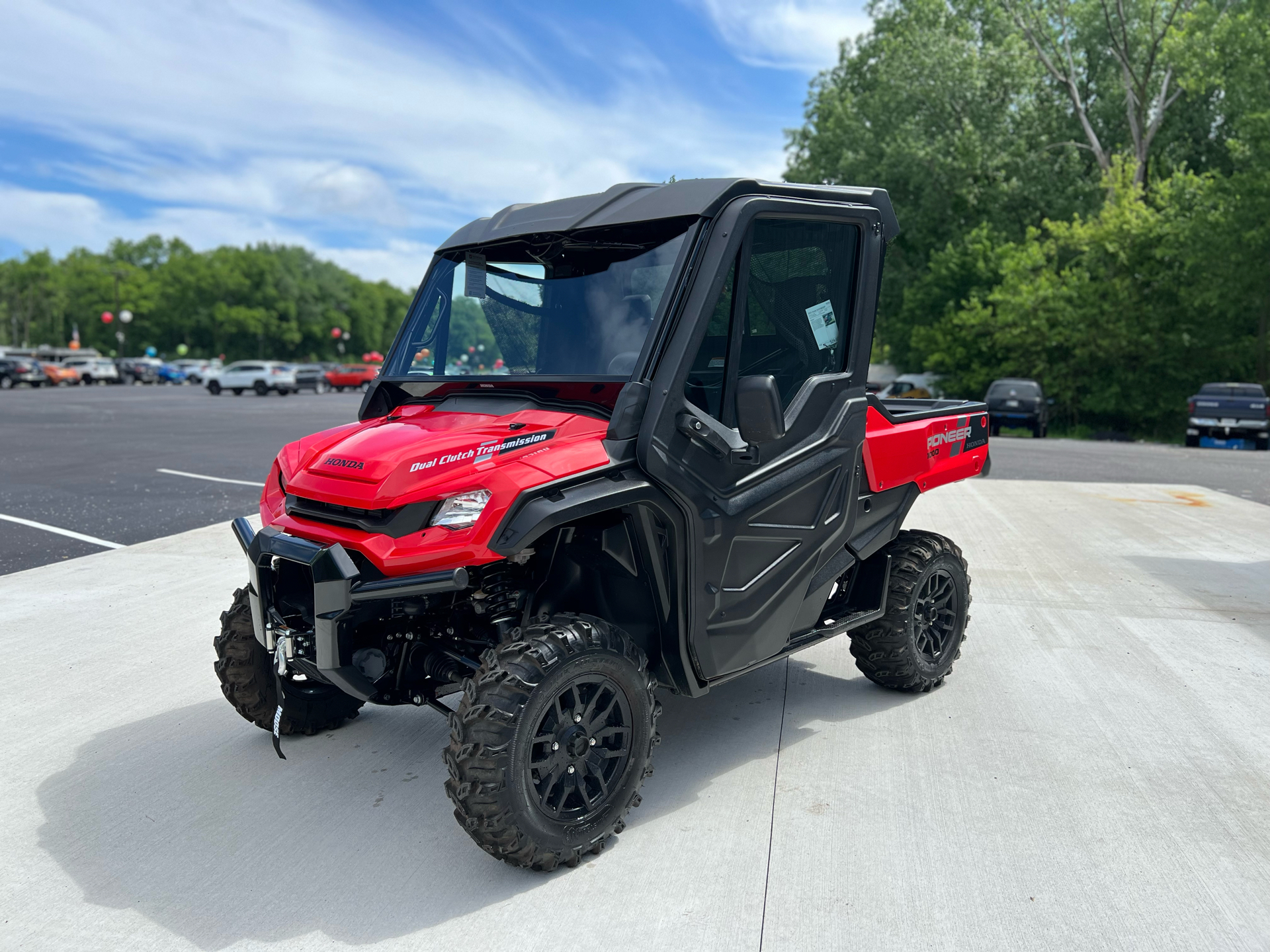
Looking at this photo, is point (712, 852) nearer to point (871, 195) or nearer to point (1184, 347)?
point (871, 195)

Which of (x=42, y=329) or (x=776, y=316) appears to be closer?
(x=776, y=316)

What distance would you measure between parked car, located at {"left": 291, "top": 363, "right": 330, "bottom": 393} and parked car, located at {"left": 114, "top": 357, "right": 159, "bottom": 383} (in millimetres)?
14403

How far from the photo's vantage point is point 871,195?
4180 mm

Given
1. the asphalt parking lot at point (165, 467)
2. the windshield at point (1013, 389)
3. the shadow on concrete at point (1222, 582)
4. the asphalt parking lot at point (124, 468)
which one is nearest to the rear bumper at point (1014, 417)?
the windshield at point (1013, 389)

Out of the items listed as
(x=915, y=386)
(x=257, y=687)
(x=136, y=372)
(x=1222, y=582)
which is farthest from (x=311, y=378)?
(x=257, y=687)

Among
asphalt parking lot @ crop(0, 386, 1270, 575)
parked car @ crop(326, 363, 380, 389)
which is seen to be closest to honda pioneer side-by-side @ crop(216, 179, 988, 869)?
asphalt parking lot @ crop(0, 386, 1270, 575)

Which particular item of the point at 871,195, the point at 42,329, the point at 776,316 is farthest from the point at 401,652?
the point at 42,329

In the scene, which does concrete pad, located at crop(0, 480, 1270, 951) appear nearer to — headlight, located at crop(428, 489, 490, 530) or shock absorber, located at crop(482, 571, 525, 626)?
shock absorber, located at crop(482, 571, 525, 626)

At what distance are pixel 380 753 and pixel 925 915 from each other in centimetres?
226

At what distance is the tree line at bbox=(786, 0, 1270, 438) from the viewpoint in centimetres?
3117

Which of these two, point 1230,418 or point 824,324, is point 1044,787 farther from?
point 1230,418

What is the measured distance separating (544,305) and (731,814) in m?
2.00

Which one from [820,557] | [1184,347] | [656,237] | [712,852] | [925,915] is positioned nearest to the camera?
[925,915]

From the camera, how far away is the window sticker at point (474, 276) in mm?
4082
